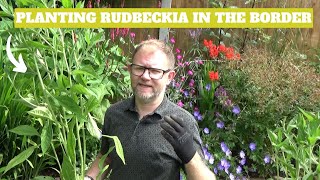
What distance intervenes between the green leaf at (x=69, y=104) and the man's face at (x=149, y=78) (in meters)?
0.47

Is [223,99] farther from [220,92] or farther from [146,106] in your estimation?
[146,106]

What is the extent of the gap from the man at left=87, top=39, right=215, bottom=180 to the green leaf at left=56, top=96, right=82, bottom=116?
0.47 metres

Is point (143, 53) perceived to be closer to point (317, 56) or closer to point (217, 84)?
point (217, 84)

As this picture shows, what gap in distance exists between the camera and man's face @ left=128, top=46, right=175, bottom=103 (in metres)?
1.97

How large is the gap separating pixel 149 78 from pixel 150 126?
228mm

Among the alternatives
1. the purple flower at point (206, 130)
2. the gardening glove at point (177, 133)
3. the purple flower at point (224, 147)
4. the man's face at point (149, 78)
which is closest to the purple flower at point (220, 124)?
the purple flower at point (206, 130)

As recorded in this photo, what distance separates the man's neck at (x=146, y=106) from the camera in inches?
81.3

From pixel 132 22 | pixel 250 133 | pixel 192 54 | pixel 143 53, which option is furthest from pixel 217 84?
pixel 143 53

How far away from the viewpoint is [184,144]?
1.75m

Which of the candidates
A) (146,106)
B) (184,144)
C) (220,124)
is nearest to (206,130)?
(220,124)

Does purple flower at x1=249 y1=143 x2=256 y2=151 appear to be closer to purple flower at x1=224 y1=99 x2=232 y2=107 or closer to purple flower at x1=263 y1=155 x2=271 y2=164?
purple flower at x1=263 y1=155 x2=271 y2=164

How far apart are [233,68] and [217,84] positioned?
0.20 m

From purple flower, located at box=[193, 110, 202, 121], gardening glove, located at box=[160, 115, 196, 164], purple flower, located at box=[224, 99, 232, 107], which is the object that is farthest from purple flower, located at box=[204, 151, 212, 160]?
Result: gardening glove, located at box=[160, 115, 196, 164]

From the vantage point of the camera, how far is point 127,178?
6.75ft
